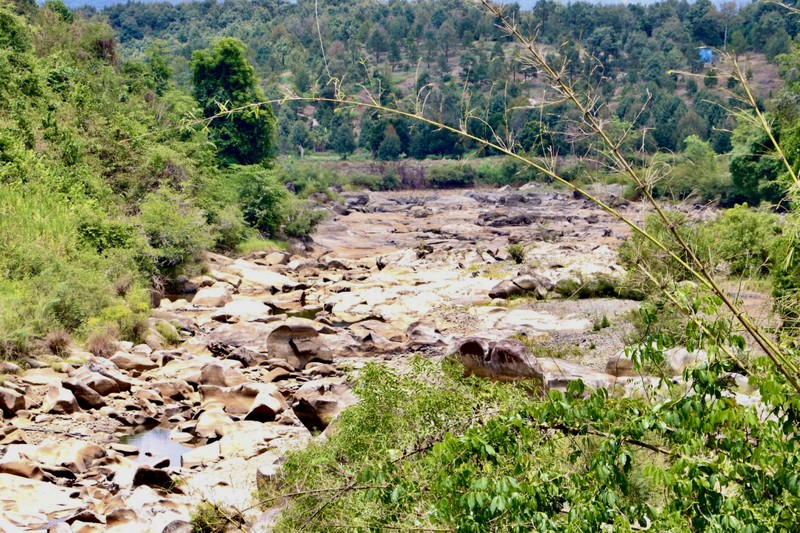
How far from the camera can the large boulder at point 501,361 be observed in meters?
14.3

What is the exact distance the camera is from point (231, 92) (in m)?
42.9

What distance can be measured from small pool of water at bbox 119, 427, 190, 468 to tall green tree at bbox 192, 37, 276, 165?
1173 inches

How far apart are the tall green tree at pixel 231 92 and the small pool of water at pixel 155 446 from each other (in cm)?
2980

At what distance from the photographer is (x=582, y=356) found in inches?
700

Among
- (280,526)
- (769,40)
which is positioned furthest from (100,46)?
(769,40)

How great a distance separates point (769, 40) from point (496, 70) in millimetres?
31886

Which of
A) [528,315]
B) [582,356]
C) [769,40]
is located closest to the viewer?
[582,356]

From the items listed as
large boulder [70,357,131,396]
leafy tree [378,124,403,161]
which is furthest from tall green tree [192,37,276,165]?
leafy tree [378,124,403,161]

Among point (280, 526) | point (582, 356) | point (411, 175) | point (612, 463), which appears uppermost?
point (612, 463)

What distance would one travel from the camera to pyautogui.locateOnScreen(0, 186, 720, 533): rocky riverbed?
10555 millimetres

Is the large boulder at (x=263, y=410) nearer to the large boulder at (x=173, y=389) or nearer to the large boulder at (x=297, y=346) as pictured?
the large boulder at (x=173, y=389)

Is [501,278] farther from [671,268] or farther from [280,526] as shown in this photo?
[671,268]

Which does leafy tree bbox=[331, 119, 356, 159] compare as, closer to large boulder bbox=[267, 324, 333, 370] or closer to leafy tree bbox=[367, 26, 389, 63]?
leafy tree bbox=[367, 26, 389, 63]

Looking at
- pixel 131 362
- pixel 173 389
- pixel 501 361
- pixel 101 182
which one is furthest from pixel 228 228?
pixel 501 361
